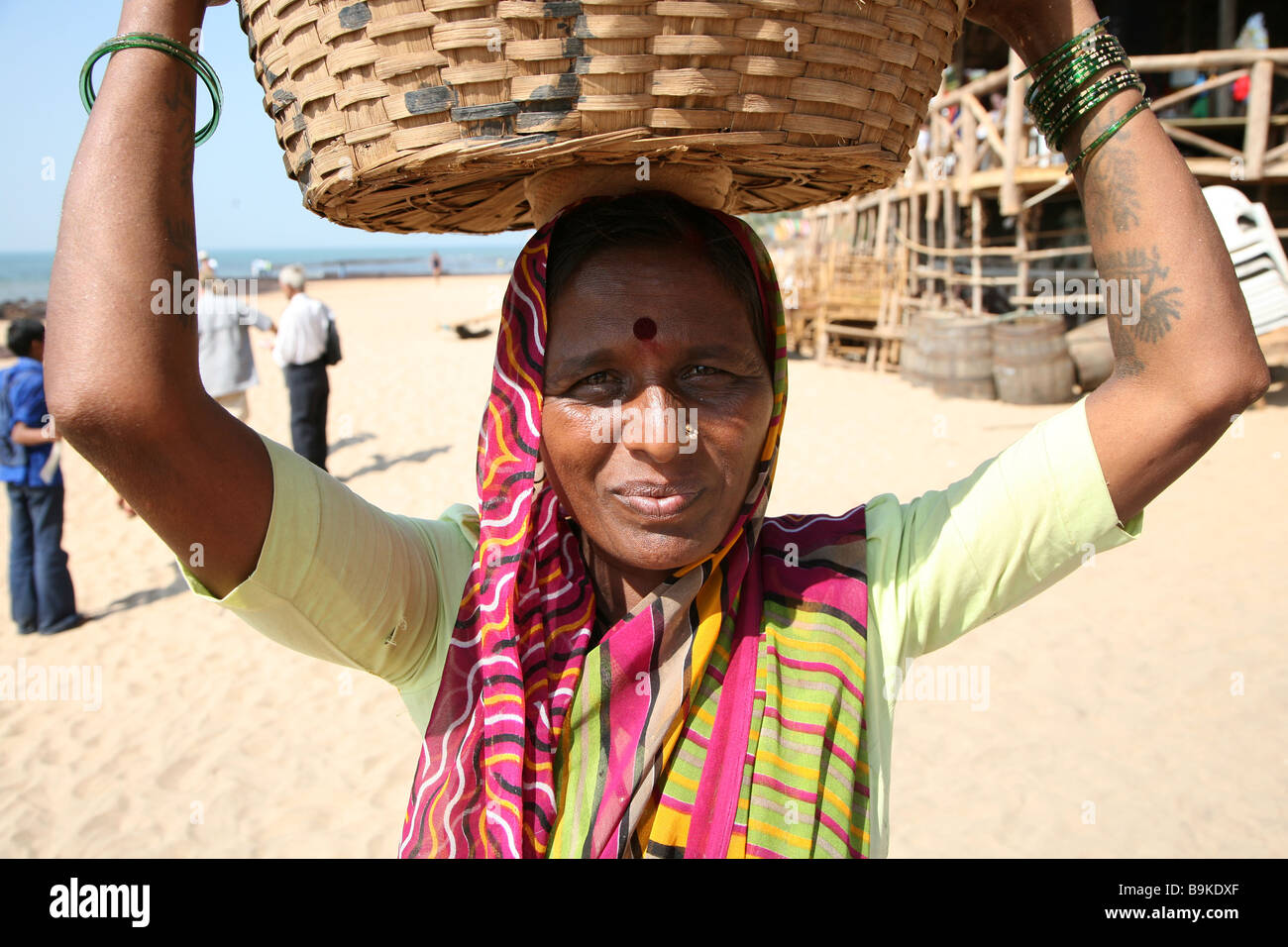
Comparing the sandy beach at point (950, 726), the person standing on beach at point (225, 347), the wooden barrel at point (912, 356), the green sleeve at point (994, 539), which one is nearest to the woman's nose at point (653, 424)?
the green sleeve at point (994, 539)

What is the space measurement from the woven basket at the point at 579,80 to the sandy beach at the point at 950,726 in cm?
349

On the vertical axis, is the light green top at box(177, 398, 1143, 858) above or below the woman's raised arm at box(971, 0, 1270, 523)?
below

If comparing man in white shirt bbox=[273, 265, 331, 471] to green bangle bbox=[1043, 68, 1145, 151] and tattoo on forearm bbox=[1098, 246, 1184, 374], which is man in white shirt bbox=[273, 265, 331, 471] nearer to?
green bangle bbox=[1043, 68, 1145, 151]

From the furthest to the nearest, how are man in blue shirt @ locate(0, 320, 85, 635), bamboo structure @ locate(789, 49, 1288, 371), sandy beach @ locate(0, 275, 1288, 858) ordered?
bamboo structure @ locate(789, 49, 1288, 371)
man in blue shirt @ locate(0, 320, 85, 635)
sandy beach @ locate(0, 275, 1288, 858)

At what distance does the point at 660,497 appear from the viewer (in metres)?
1.36

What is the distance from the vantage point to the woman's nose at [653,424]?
4.34ft

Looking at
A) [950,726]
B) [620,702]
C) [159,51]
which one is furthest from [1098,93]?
[950,726]

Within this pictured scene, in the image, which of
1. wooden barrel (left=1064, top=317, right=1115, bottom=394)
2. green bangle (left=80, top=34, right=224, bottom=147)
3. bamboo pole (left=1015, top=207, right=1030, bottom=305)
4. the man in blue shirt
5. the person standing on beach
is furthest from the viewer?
bamboo pole (left=1015, top=207, right=1030, bottom=305)

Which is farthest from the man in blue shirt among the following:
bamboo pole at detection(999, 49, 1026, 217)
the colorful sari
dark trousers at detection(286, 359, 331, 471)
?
bamboo pole at detection(999, 49, 1026, 217)

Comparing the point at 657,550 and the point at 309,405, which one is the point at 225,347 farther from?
the point at 657,550

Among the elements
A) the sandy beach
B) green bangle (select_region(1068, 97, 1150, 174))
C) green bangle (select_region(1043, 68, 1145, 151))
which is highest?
green bangle (select_region(1043, 68, 1145, 151))

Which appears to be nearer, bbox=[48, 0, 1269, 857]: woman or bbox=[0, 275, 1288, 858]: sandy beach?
bbox=[48, 0, 1269, 857]: woman

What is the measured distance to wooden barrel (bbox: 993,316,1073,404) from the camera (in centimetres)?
1091

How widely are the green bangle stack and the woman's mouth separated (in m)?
0.83
